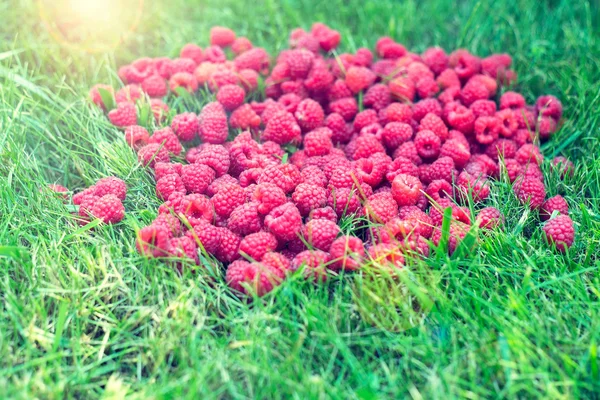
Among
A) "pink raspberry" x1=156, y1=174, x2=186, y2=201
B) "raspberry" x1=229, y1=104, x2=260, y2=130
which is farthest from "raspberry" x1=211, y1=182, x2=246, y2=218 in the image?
"raspberry" x1=229, y1=104, x2=260, y2=130

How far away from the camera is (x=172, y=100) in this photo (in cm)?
264

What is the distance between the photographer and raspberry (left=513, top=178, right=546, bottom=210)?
2170 millimetres

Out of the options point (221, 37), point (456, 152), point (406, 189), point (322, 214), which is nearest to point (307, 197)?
point (322, 214)

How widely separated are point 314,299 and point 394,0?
232 cm

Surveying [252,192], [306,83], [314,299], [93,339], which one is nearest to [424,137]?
[306,83]

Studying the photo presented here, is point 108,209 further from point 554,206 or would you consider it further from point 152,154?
point 554,206

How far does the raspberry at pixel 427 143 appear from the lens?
2.34 m

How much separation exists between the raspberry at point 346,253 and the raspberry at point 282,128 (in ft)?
2.10

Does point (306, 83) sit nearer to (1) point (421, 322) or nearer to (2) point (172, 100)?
(2) point (172, 100)

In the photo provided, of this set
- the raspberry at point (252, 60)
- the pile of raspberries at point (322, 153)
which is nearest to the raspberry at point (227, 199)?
the pile of raspberries at point (322, 153)

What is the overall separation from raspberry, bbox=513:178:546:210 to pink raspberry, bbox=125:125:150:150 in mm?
1514

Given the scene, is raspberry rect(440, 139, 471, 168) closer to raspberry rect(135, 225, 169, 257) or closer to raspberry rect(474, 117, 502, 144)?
raspberry rect(474, 117, 502, 144)

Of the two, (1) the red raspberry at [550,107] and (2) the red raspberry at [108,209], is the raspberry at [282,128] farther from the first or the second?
(1) the red raspberry at [550,107]

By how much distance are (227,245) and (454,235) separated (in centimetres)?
78
